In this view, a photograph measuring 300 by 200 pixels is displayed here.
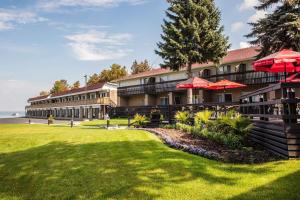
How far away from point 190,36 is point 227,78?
878 cm

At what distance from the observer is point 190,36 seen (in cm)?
3128

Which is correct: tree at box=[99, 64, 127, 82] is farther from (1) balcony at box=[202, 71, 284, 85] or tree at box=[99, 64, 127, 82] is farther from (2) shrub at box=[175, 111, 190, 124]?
(2) shrub at box=[175, 111, 190, 124]

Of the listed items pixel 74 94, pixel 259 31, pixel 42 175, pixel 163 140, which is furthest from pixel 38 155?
pixel 74 94

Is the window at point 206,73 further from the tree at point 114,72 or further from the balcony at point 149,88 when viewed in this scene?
the tree at point 114,72

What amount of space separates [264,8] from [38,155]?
73.3 ft

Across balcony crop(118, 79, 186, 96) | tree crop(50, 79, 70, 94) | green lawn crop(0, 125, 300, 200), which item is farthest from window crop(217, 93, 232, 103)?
tree crop(50, 79, 70, 94)

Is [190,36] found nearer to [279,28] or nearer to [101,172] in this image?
[279,28]

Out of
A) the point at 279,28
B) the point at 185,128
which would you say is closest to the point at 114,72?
the point at 279,28

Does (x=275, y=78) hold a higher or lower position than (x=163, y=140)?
higher

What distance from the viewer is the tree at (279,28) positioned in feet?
71.3

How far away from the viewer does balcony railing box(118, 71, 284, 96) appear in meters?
32.1

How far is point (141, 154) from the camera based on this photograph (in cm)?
921

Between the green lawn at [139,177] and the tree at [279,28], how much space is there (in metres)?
16.9

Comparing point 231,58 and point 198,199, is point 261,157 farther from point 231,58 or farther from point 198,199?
point 231,58
